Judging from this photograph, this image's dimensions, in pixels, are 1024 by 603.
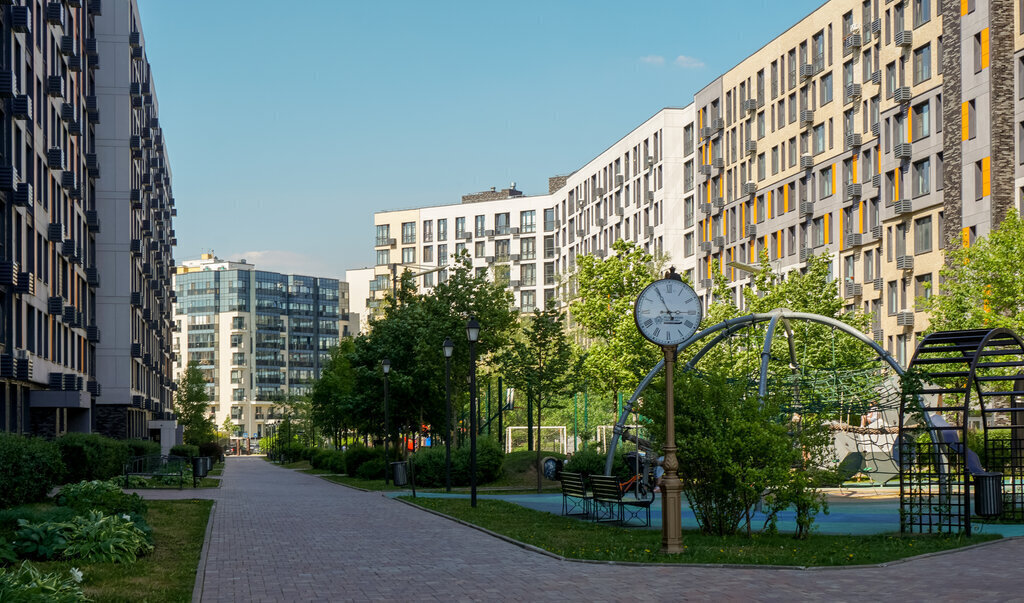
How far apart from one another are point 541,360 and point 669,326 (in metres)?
21.8

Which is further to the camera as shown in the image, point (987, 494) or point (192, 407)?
point (192, 407)

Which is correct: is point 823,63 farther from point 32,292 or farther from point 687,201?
point 32,292

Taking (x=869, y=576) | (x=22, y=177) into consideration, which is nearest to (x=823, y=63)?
(x=22, y=177)

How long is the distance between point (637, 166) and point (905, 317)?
138ft

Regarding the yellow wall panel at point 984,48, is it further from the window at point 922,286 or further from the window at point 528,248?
the window at point 528,248

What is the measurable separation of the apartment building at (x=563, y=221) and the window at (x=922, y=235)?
23.2 metres

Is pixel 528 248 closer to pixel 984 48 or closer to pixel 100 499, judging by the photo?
pixel 984 48

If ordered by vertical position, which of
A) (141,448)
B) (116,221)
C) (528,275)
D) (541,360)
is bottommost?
(141,448)

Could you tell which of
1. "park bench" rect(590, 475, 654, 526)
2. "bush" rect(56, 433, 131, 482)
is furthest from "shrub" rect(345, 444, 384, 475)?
"park bench" rect(590, 475, 654, 526)

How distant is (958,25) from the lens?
2311 inches

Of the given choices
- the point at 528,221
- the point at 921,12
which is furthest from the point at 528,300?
the point at 921,12

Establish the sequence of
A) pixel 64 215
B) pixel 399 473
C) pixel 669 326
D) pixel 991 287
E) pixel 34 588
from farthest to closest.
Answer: pixel 64 215 < pixel 991 287 < pixel 399 473 < pixel 669 326 < pixel 34 588

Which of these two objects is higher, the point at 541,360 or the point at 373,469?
the point at 541,360

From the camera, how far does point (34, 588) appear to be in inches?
390
